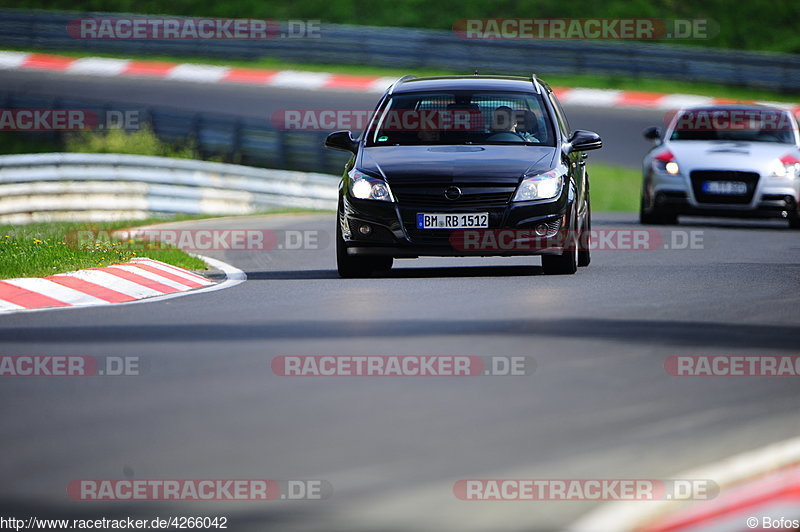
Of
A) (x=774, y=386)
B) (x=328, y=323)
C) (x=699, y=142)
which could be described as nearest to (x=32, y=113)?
(x=699, y=142)

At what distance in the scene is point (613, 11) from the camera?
45750 mm

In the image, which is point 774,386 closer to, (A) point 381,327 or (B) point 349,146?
(A) point 381,327

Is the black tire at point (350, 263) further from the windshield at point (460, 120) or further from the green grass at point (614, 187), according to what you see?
the green grass at point (614, 187)

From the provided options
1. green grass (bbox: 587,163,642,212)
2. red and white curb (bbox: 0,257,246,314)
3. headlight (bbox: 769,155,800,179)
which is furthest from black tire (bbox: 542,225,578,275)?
green grass (bbox: 587,163,642,212)

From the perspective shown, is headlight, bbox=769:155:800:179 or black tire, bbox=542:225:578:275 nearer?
black tire, bbox=542:225:578:275

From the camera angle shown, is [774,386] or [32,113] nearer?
[774,386]

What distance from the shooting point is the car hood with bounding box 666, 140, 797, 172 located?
20.0 m

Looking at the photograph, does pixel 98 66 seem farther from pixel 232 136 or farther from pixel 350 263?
pixel 350 263

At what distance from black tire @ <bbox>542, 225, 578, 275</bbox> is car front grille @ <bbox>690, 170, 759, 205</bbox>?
7.08m

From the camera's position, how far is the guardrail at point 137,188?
2455cm

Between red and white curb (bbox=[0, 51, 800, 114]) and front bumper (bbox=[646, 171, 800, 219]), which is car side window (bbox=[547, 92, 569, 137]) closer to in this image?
front bumper (bbox=[646, 171, 800, 219])

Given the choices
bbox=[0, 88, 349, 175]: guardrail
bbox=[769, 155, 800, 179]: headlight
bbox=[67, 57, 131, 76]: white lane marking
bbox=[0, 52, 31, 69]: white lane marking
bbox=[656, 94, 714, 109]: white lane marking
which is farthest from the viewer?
bbox=[0, 52, 31, 69]: white lane marking

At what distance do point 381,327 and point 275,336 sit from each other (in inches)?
26.8

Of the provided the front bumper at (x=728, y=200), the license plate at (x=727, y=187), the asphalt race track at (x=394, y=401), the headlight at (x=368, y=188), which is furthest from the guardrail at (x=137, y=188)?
the asphalt race track at (x=394, y=401)
